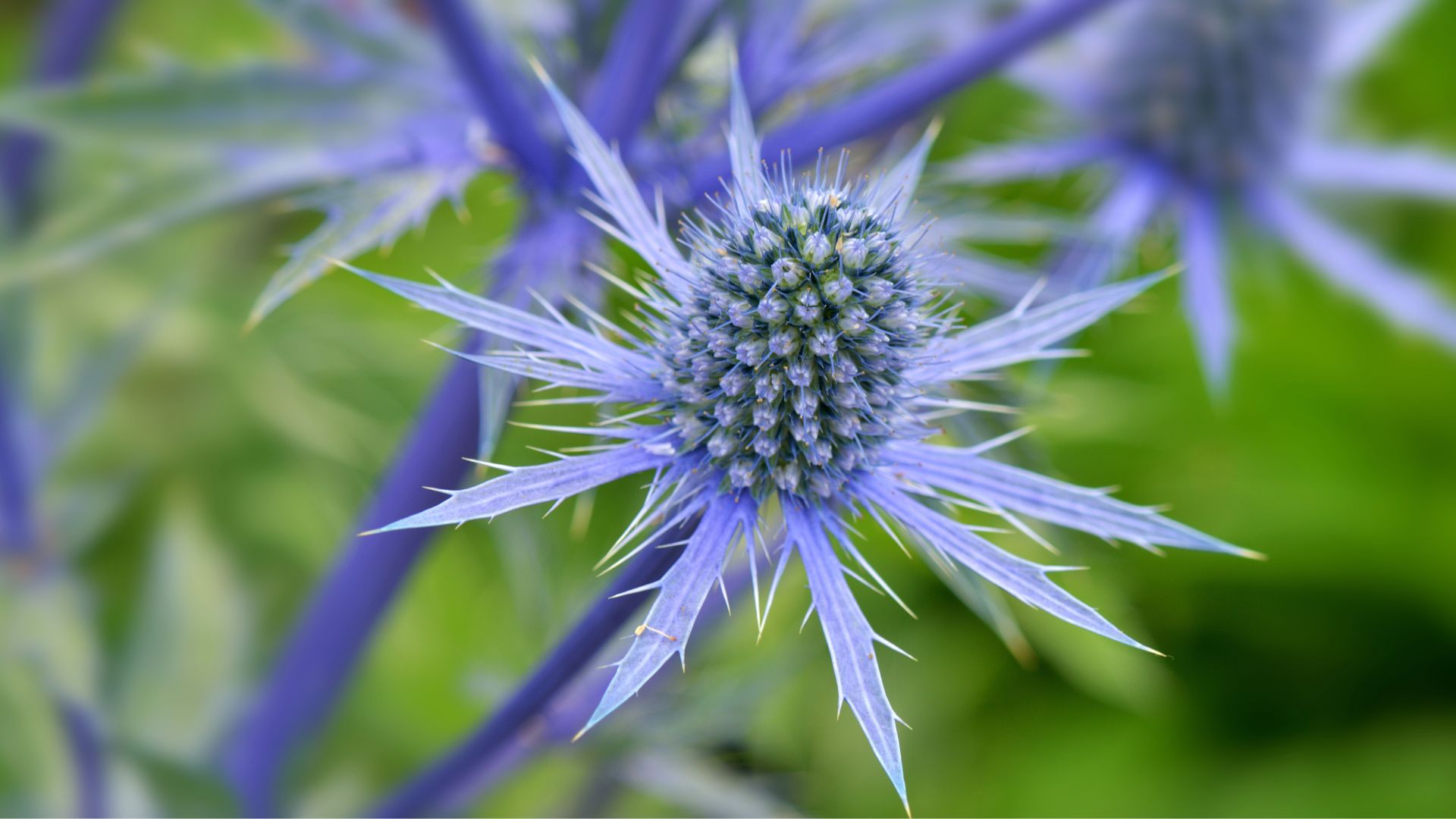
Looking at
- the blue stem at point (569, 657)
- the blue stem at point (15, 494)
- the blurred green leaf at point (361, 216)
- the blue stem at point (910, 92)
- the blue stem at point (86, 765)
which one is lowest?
the blue stem at point (86, 765)

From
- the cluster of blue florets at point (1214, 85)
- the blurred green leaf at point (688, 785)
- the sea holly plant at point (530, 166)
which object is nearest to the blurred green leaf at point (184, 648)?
the sea holly plant at point (530, 166)

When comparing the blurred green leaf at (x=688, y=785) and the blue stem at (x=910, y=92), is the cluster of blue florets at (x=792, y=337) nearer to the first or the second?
the blue stem at (x=910, y=92)

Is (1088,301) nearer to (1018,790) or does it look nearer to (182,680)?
(182,680)

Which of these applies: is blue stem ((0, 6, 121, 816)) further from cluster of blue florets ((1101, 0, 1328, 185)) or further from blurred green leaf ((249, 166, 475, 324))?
cluster of blue florets ((1101, 0, 1328, 185))

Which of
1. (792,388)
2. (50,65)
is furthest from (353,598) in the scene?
(50,65)

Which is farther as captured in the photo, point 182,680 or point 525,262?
point 182,680

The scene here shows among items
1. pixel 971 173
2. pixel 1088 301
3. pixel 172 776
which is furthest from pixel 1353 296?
pixel 172 776

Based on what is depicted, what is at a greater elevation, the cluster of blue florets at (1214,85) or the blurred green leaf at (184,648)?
the cluster of blue florets at (1214,85)
